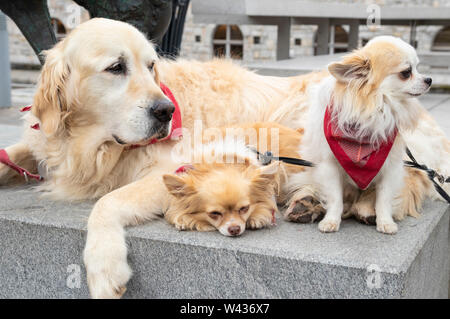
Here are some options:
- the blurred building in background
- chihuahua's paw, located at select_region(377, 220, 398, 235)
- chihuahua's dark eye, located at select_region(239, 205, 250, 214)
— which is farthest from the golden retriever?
the blurred building in background

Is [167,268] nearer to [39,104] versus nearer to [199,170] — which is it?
[199,170]

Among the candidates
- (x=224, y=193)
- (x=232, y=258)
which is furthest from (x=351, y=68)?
(x=232, y=258)

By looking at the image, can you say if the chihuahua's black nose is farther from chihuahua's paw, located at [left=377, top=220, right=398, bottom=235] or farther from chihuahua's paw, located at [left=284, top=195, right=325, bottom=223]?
chihuahua's paw, located at [left=377, top=220, right=398, bottom=235]

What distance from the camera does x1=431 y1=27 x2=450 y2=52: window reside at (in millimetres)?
21391

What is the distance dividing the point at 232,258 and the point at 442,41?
2183cm

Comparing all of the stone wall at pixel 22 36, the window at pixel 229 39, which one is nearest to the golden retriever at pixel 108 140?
the stone wall at pixel 22 36

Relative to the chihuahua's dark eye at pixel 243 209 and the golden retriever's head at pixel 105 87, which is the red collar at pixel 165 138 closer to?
the golden retriever's head at pixel 105 87

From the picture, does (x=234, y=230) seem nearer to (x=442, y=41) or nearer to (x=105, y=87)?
(x=105, y=87)

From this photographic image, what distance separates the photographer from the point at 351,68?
97.7 inches

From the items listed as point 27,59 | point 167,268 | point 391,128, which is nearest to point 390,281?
point 391,128

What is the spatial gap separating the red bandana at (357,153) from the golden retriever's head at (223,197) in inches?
13.2

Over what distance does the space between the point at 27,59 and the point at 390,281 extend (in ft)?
75.6

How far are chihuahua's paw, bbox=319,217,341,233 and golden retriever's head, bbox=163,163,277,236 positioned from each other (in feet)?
0.91

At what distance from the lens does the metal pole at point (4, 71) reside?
28.3 feet
